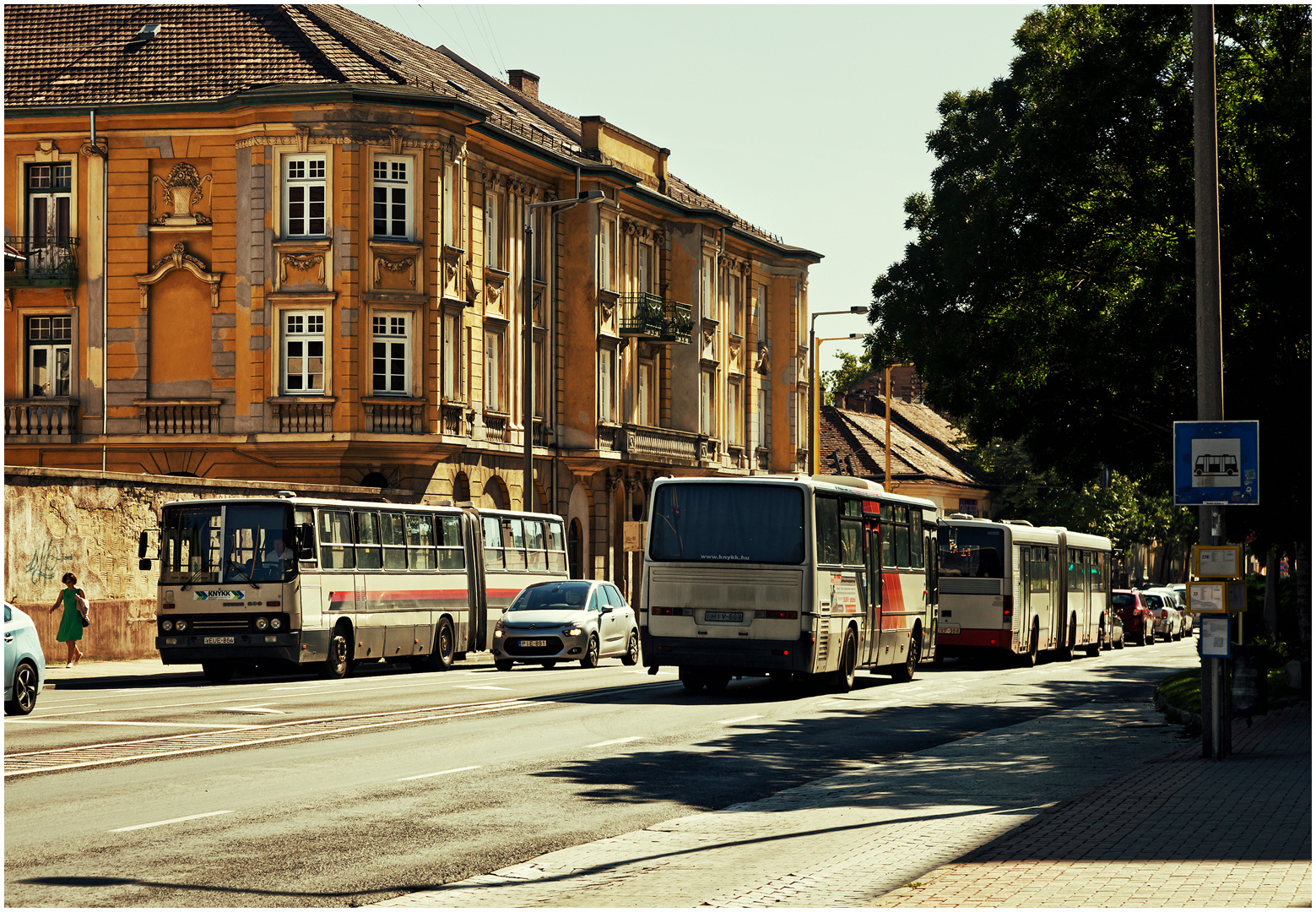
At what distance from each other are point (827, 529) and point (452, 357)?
21.2m

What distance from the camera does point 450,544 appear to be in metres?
33.6

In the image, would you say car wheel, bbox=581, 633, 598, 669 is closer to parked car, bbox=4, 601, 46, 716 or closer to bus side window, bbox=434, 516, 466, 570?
bus side window, bbox=434, 516, 466, 570

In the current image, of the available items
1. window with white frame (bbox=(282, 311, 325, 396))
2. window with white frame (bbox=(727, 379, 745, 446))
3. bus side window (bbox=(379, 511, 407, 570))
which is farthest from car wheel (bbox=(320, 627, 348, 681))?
window with white frame (bbox=(727, 379, 745, 446))

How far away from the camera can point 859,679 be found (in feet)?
94.4

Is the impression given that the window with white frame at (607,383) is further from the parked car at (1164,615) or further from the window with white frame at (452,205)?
the parked car at (1164,615)

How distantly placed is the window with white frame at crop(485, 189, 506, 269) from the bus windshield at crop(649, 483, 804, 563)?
24.0 metres

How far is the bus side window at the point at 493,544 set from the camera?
117 ft

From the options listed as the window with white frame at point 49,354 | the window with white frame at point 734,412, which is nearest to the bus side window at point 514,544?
the window with white frame at point 49,354

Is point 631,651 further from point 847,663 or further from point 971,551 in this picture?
point 847,663

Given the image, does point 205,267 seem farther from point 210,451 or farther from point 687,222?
point 687,222

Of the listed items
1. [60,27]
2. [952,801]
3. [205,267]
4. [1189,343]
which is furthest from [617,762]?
[60,27]

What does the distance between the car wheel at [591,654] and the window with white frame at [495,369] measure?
1479 centimetres

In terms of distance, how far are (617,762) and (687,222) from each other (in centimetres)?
4550

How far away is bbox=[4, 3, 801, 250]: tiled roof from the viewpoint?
43594mm
